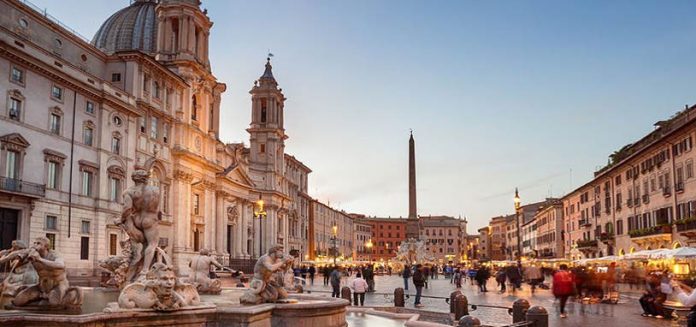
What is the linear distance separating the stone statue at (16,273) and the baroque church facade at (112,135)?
336 inches

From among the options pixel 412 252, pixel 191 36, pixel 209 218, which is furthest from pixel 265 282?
pixel 412 252

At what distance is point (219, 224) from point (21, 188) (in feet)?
100

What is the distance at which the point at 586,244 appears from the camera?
193 feet

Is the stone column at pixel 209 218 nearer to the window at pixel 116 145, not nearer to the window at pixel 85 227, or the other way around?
the window at pixel 116 145

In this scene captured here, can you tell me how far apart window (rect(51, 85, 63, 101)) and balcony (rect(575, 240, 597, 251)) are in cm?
4347

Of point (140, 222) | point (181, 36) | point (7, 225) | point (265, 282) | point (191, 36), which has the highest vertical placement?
point (191, 36)

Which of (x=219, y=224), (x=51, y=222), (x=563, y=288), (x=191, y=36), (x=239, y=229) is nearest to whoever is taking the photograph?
(x=563, y=288)

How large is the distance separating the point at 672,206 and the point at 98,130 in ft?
109

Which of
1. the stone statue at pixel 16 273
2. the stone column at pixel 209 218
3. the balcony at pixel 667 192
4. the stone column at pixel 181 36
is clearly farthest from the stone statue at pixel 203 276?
the stone column at pixel 209 218

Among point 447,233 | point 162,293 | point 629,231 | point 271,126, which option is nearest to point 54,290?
point 162,293

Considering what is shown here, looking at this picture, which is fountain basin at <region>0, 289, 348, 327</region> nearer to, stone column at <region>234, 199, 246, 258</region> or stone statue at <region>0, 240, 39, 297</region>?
stone statue at <region>0, 240, 39, 297</region>

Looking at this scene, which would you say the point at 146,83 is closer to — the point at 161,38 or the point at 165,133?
the point at 165,133

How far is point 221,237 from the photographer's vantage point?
201ft

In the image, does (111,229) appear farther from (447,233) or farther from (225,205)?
(447,233)
